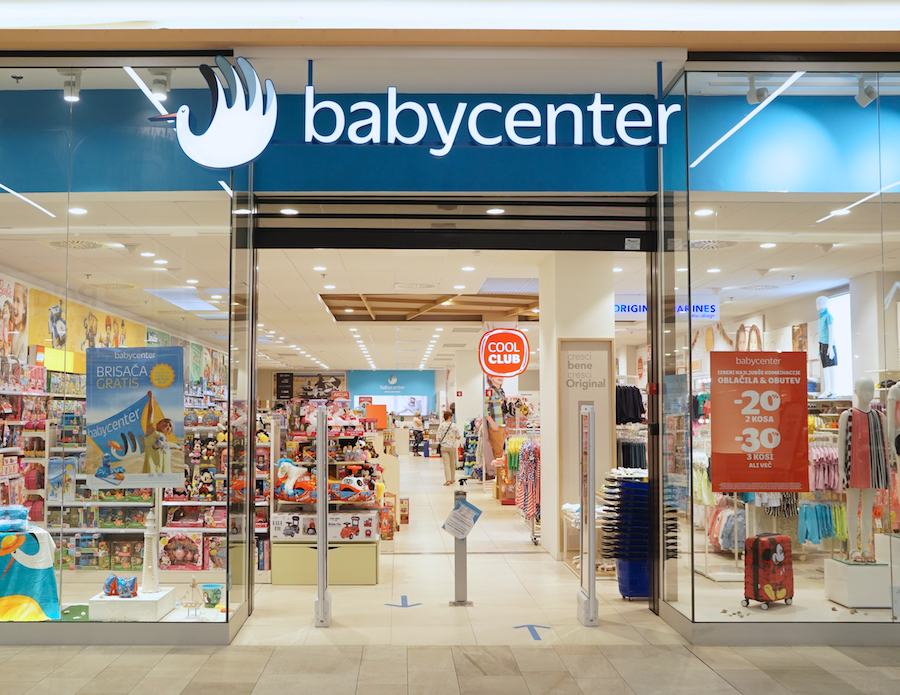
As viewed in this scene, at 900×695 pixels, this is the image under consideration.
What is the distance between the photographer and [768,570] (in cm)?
478

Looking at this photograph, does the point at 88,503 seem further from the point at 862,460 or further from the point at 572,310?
the point at 862,460

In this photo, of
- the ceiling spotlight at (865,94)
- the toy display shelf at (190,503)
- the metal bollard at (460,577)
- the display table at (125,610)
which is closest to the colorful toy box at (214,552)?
the toy display shelf at (190,503)

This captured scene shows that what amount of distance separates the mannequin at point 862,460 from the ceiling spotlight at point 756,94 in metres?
1.93

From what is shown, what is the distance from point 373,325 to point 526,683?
1316 centimetres

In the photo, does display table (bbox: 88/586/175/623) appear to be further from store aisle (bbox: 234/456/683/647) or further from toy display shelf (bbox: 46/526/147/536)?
store aisle (bbox: 234/456/683/647)

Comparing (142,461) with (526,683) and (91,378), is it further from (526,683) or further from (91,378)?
(526,683)

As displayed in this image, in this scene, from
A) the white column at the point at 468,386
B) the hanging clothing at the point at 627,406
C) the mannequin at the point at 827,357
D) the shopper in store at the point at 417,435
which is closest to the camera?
the mannequin at the point at 827,357

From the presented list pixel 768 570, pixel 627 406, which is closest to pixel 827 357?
pixel 768 570

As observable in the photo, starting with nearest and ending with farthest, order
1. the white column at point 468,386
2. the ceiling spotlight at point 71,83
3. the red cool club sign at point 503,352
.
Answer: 1. the ceiling spotlight at point 71,83
2. the red cool club sign at point 503,352
3. the white column at point 468,386

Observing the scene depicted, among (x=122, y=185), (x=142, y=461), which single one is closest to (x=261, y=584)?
(x=142, y=461)

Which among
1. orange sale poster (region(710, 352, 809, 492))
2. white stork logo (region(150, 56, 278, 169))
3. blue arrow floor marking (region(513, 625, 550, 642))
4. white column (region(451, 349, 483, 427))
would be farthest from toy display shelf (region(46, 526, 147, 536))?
white column (region(451, 349, 483, 427))

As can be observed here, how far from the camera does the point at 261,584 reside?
6.00 metres

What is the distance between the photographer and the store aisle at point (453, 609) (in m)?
4.58

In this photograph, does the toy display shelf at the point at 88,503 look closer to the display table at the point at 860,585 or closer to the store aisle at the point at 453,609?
the store aisle at the point at 453,609
